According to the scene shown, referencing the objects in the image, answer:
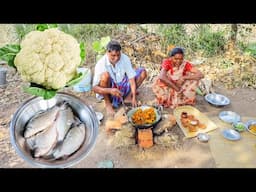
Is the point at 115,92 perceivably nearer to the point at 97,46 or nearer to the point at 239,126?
the point at 97,46

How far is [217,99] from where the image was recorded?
3555 mm

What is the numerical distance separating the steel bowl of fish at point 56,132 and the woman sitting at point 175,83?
820mm

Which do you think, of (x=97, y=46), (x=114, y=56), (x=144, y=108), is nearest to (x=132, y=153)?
(x=144, y=108)

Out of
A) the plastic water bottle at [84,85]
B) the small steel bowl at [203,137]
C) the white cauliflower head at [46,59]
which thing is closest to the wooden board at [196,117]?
the small steel bowl at [203,137]

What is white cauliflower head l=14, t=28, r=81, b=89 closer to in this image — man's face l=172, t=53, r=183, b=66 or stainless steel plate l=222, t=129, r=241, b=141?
man's face l=172, t=53, r=183, b=66

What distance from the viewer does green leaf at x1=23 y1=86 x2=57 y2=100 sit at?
2797 mm

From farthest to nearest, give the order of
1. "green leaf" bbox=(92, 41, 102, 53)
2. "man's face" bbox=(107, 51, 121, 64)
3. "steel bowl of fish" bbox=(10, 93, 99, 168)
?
1. "green leaf" bbox=(92, 41, 102, 53)
2. "man's face" bbox=(107, 51, 121, 64)
3. "steel bowl of fish" bbox=(10, 93, 99, 168)

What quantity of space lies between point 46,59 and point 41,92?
0.77 ft

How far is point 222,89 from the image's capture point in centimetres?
373

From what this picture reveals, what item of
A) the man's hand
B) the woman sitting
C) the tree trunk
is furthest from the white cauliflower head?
the tree trunk

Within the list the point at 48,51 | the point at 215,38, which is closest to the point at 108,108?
the point at 48,51

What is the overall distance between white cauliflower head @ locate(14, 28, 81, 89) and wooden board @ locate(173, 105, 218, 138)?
1.01 m

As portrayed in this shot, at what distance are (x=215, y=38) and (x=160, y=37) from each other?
1.81 ft
